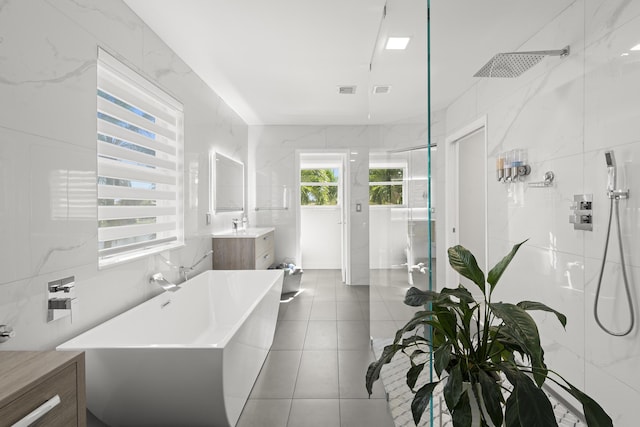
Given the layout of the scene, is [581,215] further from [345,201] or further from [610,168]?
[345,201]

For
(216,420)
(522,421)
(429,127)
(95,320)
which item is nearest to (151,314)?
(95,320)

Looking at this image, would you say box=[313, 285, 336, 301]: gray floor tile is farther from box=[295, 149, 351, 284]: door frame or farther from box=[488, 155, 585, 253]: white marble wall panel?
box=[488, 155, 585, 253]: white marble wall panel

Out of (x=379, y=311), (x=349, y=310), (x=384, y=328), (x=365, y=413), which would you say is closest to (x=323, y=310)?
(x=349, y=310)

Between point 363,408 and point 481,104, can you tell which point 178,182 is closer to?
point 363,408

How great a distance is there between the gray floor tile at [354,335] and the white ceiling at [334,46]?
6.13 ft

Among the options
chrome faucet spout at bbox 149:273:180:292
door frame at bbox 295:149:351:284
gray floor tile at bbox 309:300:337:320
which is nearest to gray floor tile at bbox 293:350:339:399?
gray floor tile at bbox 309:300:337:320

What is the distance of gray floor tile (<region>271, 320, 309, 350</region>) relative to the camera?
120 inches

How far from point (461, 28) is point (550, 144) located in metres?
0.45

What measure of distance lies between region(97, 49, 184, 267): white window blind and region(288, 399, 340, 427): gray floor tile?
1.38 metres

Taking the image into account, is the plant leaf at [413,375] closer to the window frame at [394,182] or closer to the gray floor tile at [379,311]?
the window frame at [394,182]

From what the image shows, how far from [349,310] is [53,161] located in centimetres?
318

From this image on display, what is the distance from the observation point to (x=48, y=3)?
1.63m

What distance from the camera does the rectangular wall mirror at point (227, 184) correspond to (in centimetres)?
382

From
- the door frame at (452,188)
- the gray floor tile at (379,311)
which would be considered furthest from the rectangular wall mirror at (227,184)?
the door frame at (452,188)
